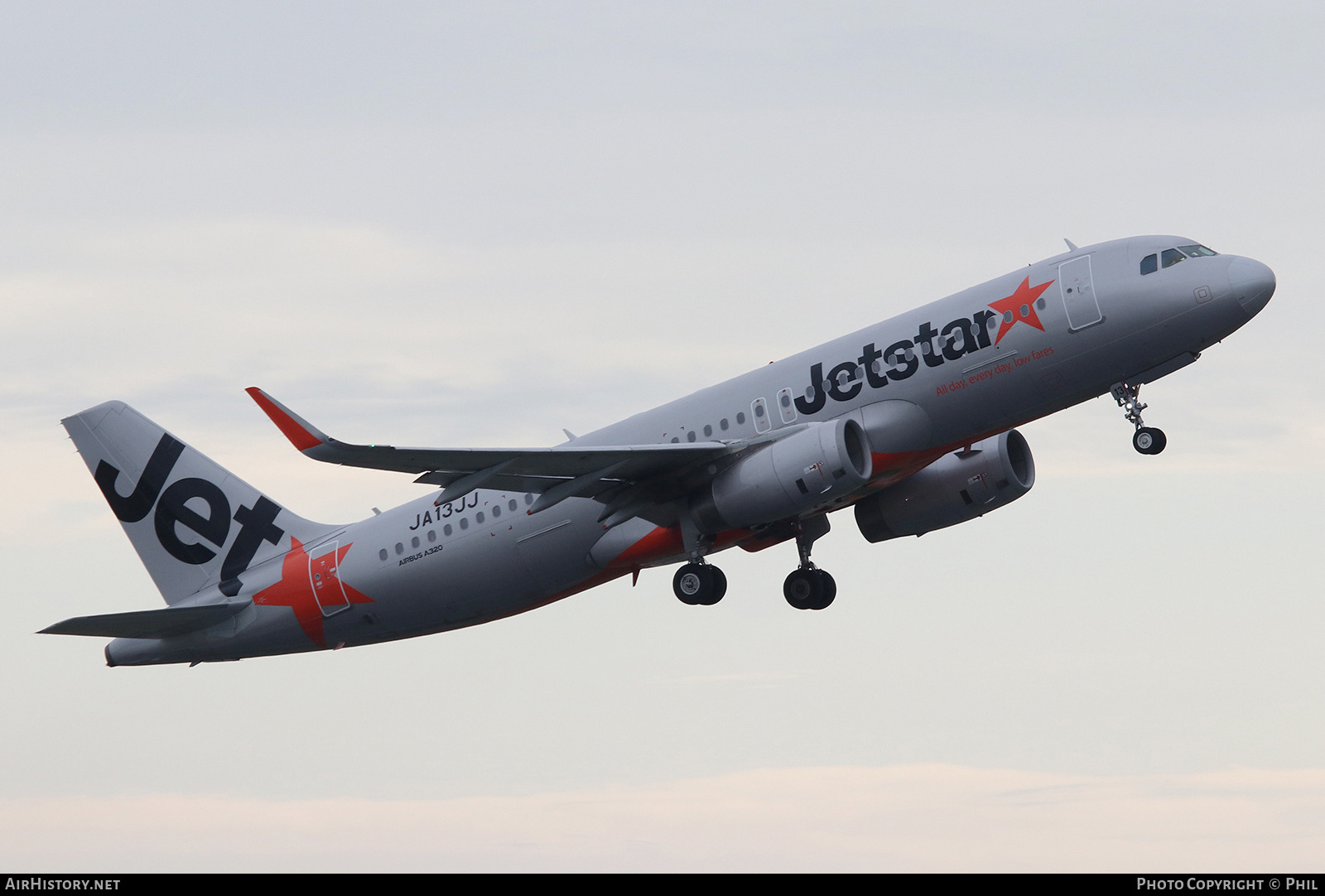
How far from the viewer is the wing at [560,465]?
96.4ft

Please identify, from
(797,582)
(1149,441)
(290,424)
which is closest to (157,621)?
(290,424)

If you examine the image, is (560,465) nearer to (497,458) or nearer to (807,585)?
(497,458)

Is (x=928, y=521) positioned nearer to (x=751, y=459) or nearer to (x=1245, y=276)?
(x=751, y=459)

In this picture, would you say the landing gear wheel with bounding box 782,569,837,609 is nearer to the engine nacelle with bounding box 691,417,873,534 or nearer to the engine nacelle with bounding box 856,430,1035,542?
the engine nacelle with bounding box 856,430,1035,542

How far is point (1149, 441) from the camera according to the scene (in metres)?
32.2

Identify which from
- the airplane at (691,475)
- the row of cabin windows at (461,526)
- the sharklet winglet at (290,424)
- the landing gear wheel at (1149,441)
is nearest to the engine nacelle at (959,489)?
the airplane at (691,475)

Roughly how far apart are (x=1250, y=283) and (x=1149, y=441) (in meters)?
3.80

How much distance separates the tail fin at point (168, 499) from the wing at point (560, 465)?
35.3 ft

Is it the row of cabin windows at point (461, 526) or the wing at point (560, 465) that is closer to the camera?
the wing at point (560, 465)

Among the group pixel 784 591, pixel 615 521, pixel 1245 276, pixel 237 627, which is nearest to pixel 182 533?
pixel 237 627

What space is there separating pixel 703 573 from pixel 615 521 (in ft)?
7.62

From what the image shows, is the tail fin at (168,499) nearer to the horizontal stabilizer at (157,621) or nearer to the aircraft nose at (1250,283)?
the horizontal stabilizer at (157,621)

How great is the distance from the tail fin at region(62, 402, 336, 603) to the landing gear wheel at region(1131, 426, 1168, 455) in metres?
21.6

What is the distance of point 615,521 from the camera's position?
35062 mm
